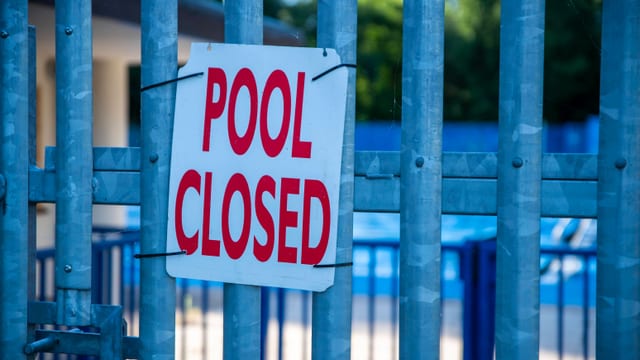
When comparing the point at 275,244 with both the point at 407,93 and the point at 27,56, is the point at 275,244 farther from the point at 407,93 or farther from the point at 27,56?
the point at 27,56

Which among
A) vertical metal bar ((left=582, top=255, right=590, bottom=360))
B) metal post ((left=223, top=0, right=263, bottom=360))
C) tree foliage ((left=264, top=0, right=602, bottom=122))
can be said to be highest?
tree foliage ((left=264, top=0, right=602, bottom=122))

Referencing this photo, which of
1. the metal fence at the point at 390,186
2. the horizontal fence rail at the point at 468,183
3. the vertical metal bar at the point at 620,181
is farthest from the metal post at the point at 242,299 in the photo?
the vertical metal bar at the point at 620,181

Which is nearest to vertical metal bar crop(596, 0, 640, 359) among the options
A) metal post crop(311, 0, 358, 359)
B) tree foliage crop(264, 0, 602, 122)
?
metal post crop(311, 0, 358, 359)

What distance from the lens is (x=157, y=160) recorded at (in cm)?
238

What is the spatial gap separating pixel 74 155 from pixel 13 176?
0.23m

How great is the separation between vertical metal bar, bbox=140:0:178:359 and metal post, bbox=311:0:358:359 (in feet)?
1.43

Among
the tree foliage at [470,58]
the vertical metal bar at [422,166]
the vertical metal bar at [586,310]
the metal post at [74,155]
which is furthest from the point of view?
the tree foliage at [470,58]

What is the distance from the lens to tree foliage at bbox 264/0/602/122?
33375 mm

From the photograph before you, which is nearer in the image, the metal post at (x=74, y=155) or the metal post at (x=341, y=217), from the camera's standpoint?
the metal post at (x=341, y=217)

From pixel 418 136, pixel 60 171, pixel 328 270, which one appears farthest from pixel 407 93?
pixel 60 171

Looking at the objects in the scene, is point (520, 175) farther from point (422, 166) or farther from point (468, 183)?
point (422, 166)

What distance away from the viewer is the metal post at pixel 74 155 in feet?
8.03

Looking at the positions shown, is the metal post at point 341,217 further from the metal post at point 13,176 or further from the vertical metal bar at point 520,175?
the metal post at point 13,176

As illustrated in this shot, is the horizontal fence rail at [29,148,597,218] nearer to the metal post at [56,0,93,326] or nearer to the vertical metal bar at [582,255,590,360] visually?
the metal post at [56,0,93,326]
